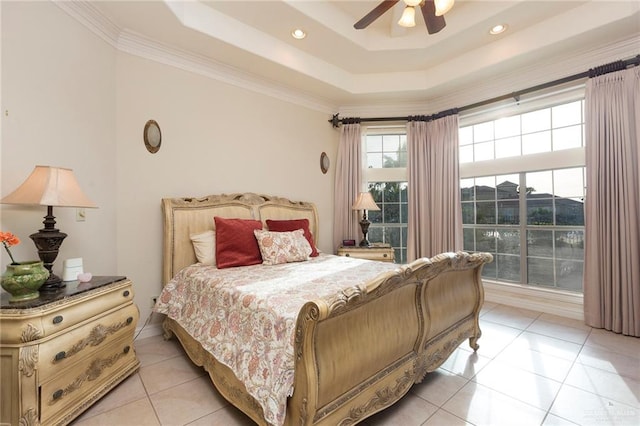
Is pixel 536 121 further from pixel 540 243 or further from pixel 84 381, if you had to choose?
pixel 84 381

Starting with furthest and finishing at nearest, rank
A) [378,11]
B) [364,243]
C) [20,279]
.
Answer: [364,243] < [378,11] < [20,279]

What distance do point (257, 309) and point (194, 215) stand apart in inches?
68.5

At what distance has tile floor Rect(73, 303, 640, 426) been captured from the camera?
1632mm

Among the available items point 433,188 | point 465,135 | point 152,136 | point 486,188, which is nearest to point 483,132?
point 465,135

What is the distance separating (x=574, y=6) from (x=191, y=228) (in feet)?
14.4

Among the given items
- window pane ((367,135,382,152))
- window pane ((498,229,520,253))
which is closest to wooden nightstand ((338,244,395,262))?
window pane ((498,229,520,253))

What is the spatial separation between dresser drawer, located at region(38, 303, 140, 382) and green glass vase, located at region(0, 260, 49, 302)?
304mm

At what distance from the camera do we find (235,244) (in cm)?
267

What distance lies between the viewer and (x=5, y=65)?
5.56ft

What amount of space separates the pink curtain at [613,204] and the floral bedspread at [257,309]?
2278 millimetres

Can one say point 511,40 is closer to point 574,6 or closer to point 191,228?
point 574,6

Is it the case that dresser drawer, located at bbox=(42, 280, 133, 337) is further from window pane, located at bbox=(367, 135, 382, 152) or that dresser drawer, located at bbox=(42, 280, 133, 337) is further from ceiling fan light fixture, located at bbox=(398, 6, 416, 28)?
window pane, located at bbox=(367, 135, 382, 152)

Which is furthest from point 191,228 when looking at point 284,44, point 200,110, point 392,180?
point 392,180

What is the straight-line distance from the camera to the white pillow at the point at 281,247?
A: 2.71 m
